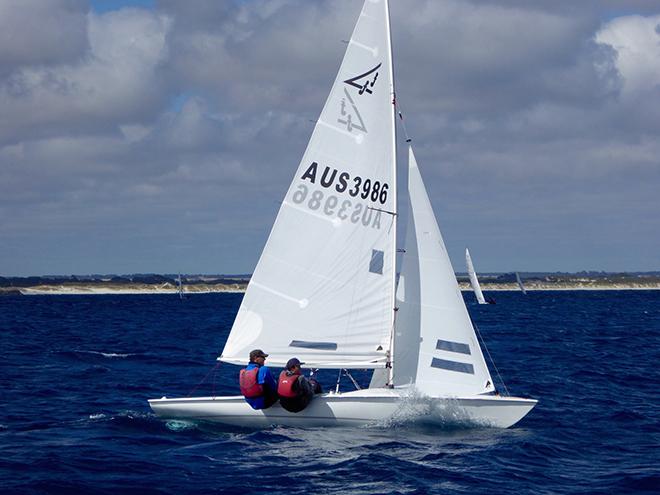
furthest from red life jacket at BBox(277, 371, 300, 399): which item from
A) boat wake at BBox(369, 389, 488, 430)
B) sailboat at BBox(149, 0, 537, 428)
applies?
boat wake at BBox(369, 389, 488, 430)

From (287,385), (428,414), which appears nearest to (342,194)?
(287,385)

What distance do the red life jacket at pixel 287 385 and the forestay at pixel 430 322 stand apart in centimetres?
203

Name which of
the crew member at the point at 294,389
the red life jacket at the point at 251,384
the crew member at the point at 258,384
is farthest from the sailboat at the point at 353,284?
the crew member at the point at 294,389

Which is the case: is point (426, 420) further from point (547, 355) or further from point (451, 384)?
point (547, 355)

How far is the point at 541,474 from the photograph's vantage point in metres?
12.4

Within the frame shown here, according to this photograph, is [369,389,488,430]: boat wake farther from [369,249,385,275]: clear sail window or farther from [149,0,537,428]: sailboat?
[369,249,385,275]: clear sail window

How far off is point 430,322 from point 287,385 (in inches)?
112

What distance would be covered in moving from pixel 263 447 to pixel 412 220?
4.93m

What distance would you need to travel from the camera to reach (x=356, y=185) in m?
15.1

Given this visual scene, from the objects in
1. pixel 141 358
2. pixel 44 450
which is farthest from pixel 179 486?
pixel 141 358

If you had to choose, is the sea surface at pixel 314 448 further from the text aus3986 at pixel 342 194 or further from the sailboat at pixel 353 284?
the text aus3986 at pixel 342 194

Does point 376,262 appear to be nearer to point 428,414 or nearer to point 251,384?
Result: point 428,414

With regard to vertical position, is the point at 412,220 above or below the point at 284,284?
above

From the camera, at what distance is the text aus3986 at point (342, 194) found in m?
15.1
